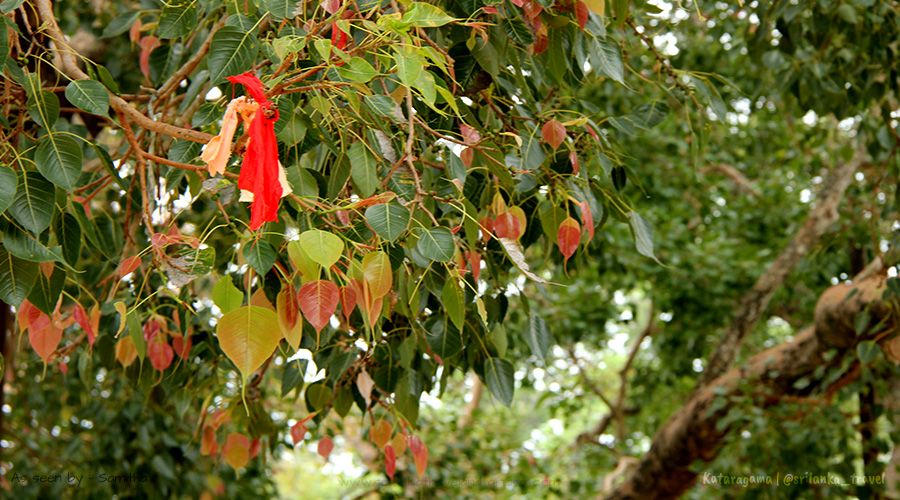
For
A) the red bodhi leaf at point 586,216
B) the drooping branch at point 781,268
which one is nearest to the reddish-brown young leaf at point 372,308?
the red bodhi leaf at point 586,216

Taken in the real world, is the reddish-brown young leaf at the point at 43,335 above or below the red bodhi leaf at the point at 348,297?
below

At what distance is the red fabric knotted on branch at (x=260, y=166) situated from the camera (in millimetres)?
1044

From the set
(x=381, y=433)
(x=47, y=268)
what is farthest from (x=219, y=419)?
(x=47, y=268)

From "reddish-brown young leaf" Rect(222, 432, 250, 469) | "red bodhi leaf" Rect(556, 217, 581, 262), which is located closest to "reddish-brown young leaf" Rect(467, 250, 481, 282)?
"red bodhi leaf" Rect(556, 217, 581, 262)

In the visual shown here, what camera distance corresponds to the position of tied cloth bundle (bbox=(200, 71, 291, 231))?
105cm

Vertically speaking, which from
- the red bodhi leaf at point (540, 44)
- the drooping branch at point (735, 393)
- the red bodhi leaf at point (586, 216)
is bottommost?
the drooping branch at point (735, 393)

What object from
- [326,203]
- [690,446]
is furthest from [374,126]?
[690,446]

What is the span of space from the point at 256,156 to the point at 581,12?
0.56 metres

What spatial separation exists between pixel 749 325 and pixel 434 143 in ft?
8.59

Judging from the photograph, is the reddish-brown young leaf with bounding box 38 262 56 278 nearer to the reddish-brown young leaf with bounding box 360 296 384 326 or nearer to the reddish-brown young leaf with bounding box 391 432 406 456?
the reddish-brown young leaf with bounding box 360 296 384 326

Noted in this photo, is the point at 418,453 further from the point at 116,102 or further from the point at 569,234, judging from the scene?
the point at 116,102

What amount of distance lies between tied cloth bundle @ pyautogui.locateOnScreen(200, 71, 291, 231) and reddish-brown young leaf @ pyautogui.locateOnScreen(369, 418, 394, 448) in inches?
28.2

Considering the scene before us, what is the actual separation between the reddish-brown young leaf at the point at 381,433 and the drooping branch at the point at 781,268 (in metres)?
2.32

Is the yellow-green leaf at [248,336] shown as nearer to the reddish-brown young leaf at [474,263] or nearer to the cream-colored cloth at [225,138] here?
the cream-colored cloth at [225,138]
